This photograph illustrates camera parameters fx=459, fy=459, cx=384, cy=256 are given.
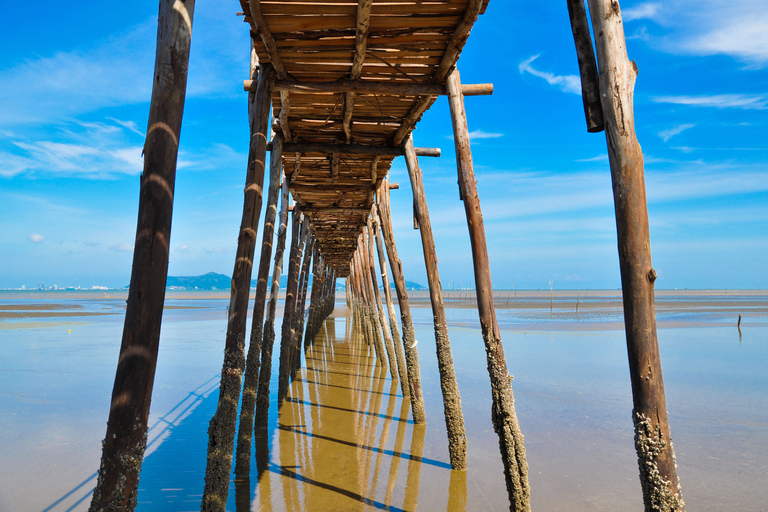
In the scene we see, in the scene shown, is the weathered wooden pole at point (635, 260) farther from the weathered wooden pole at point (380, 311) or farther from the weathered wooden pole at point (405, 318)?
the weathered wooden pole at point (380, 311)

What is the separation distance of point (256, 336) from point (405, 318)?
2892 millimetres

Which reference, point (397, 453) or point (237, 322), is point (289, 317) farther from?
point (237, 322)

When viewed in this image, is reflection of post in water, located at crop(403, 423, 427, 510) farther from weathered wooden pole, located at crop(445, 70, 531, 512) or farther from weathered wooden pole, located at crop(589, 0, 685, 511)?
weathered wooden pole, located at crop(589, 0, 685, 511)

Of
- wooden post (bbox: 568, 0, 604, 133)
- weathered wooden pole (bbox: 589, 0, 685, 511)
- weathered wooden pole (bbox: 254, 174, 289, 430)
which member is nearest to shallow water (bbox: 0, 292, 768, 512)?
weathered wooden pole (bbox: 254, 174, 289, 430)

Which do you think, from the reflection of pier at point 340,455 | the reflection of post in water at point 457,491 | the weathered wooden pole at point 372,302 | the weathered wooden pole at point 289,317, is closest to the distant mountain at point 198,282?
the weathered wooden pole at point 372,302

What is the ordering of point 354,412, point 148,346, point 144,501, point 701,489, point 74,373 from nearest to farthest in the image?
point 148,346 < point 144,501 < point 701,489 < point 354,412 < point 74,373

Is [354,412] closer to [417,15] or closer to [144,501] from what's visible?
[144,501]

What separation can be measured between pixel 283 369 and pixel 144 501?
4304 mm

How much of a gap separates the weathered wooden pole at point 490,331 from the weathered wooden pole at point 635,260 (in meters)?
1.57

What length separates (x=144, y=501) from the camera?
4172 millimetres

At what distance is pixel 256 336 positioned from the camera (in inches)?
178

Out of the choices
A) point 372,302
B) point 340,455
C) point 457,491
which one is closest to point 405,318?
point 340,455

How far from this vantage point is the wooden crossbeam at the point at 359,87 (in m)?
4.09

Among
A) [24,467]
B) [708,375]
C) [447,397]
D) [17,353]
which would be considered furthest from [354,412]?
[17,353]
